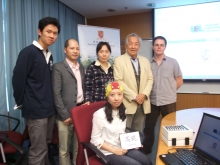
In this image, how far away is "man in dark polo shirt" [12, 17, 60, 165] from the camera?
1.62 meters

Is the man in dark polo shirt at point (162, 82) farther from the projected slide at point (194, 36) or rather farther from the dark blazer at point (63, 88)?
the projected slide at point (194, 36)

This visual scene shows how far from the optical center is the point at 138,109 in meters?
2.29

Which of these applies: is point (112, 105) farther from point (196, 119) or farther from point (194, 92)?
point (194, 92)

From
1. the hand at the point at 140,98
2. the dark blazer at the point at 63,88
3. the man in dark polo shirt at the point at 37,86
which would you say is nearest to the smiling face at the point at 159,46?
the hand at the point at 140,98

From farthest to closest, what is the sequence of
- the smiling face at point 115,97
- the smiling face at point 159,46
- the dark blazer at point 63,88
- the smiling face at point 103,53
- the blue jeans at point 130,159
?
the smiling face at point 159,46 → the smiling face at point 103,53 → the dark blazer at point 63,88 → the smiling face at point 115,97 → the blue jeans at point 130,159

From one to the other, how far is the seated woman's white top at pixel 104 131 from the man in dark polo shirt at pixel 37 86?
1.74ft

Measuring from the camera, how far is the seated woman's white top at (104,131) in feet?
4.99

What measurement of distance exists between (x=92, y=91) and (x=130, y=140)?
77 cm

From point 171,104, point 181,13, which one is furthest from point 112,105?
point 181,13

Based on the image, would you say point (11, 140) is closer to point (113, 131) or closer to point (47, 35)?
point (113, 131)

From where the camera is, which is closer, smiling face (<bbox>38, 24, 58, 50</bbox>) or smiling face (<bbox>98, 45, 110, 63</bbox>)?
smiling face (<bbox>38, 24, 58, 50</bbox>)

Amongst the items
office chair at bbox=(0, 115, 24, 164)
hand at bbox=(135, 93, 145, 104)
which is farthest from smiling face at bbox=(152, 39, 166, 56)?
office chair at bbox=(0, 115, 24, 164)

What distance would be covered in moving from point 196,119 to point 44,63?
5.23 feet

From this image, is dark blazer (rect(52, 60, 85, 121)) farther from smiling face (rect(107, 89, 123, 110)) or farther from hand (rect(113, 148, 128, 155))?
hand (rect(113, 148, 128, 155))
